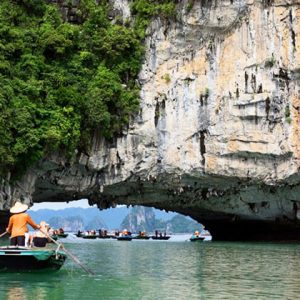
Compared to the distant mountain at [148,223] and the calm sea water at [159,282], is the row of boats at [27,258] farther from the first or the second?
the distant mountain at [148,223]

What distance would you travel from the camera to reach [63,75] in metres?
20.8

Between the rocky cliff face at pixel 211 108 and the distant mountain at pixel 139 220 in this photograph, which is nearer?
the rocky cliff face at pixel 211 108

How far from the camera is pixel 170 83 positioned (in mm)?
22125

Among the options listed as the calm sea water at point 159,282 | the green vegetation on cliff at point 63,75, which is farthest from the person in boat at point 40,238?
the green vegetation on cliff at point 63,75

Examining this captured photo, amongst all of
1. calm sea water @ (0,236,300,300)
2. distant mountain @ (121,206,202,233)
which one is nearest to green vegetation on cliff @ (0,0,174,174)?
calm sea water @ (0,236,300,300)

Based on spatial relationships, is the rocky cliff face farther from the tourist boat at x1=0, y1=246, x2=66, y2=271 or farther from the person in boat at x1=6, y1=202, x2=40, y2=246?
the tourist boat at x1=0, y1=246, x2=66, y2=271

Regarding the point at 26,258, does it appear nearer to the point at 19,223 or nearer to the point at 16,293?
the point at 19,223

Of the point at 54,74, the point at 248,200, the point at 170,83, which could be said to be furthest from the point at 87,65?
the point at 248,200

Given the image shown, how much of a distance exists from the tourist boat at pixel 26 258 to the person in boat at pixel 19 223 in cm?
33

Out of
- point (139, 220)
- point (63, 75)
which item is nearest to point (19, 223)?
point (63, 75)

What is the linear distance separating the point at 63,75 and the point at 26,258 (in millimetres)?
10795

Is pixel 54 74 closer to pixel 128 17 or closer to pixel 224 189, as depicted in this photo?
pixel 128 17

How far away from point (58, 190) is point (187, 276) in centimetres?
1212

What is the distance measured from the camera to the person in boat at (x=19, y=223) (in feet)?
37.0
